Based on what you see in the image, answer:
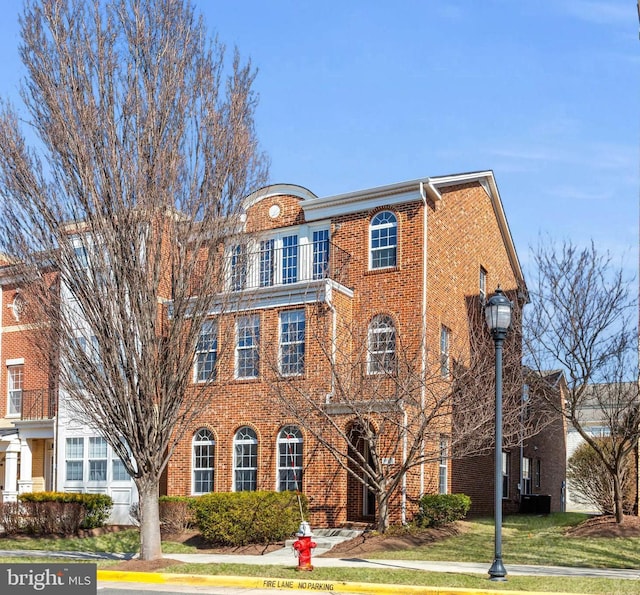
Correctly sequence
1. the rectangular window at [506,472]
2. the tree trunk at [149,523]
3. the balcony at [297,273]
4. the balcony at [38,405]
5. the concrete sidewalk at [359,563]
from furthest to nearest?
the rectangular window at [506,472] → the balcony at [38,405] → the balcony at [297,273] → the tree trunk at [149,523] → the concrete sidewalk at [359,563]

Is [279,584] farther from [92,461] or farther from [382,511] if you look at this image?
[92,461]

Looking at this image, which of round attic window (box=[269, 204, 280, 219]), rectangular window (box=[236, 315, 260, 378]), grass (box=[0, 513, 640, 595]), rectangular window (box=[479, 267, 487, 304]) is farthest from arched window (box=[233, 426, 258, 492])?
rectangular window (box=[479, 267, 487, 304])

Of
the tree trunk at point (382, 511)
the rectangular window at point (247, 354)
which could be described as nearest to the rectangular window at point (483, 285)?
the rectangular window at point (247, 354)

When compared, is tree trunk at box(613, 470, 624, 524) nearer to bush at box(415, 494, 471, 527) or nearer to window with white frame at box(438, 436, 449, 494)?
bush at box(415, 494, 471, 527)

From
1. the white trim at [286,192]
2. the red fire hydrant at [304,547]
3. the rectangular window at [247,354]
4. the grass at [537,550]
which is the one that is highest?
the white trim at [286,192]

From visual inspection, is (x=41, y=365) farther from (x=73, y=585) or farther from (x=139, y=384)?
(x=73, y=585)

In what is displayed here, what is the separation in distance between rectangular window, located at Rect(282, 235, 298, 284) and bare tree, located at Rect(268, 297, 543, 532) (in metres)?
2.71

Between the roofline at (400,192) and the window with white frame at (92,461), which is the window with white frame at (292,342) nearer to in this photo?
the roofline at (400,192)

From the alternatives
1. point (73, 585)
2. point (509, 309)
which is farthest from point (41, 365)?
point (509, 309)

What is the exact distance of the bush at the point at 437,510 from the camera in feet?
69.6

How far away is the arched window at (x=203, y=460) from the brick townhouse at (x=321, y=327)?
3 centimetres
